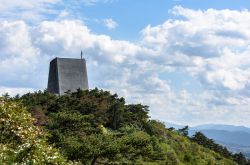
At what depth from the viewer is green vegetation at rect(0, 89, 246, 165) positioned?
29359 millimetres

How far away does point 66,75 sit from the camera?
196 feet

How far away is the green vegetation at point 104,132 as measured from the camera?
29.4 metres

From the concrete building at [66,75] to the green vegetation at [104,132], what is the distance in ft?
29.9

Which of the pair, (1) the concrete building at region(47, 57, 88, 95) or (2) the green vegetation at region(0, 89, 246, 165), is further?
(1) the concrete building at region(47, 57, 88, 95)

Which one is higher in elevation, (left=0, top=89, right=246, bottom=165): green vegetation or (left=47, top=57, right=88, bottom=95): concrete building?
(left=47, top=57, right=88, bottom=95): concrete building

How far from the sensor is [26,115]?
20.1 metres

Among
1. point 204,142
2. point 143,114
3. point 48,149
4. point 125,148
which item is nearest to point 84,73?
point 143,114

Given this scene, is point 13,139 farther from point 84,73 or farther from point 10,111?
point 84,73

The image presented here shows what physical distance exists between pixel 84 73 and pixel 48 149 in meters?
44.3

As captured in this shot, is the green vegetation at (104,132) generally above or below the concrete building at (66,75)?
below

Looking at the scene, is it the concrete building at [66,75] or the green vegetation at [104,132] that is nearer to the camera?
the green vegetation at [104,132]

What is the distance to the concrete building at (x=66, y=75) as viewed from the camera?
59.2 meters

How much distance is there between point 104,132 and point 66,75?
23.8 m

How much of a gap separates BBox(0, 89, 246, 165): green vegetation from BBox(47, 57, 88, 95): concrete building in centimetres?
911
